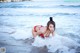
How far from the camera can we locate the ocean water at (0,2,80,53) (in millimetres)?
1685

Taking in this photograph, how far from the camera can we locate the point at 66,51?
1.67 m

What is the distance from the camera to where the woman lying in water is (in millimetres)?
1710

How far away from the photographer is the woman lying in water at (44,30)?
171 centimetres

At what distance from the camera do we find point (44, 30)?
1.72m

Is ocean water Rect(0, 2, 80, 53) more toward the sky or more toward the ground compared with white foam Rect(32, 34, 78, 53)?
more toward the sky

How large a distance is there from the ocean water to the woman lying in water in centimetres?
4

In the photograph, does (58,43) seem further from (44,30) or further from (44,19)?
(44,19)

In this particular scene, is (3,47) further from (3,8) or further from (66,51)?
(66,51)

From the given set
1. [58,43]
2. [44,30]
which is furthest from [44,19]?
[58,43]

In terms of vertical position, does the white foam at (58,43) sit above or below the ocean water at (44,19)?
below

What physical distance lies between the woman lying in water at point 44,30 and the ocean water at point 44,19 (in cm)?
4

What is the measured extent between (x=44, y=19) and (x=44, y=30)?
0.44 feet

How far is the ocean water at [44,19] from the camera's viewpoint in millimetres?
1685

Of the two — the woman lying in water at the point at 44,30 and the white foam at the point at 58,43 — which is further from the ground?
the woman lying in water at the point at 44,30
